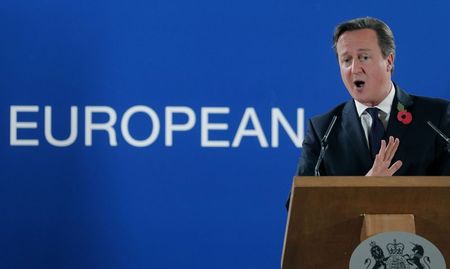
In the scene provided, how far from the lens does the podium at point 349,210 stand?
6.92ft

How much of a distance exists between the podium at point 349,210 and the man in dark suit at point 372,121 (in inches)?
23.3

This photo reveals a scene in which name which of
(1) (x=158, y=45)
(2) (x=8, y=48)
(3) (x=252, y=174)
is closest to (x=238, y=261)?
(3) (x=252, y=174)

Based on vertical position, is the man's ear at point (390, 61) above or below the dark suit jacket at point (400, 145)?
above

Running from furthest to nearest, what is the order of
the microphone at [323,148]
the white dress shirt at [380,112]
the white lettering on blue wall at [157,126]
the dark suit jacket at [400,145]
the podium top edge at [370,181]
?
the white lettering on blue wall at [157,126]
the white dress shirt at [380,112]
the dark suit jacket at [400,145]
the microphone at [323,148]
the podium top edge at [370,181]

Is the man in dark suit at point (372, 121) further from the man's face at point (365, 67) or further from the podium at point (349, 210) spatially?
the podium at point (349, 210)

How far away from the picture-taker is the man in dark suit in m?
2.80

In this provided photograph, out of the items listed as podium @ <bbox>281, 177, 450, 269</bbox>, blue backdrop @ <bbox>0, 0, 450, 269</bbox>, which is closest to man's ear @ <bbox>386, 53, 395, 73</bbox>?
blue backdrop @ <bbox>0, 0, 450, 269</bbox>

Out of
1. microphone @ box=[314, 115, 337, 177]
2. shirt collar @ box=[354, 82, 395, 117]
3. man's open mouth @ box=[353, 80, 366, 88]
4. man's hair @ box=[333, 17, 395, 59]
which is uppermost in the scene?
man's hair @ box=[333, 17, 395, 59]

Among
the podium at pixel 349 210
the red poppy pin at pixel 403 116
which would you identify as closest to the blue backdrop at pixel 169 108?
the red poppy pin at pixel 403 116

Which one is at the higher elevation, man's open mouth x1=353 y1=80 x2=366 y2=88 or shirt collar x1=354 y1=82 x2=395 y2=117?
man's open mouth x1=353 y1=80 x2=366 y2=88

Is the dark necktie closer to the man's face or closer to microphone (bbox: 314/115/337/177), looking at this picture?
the man's face

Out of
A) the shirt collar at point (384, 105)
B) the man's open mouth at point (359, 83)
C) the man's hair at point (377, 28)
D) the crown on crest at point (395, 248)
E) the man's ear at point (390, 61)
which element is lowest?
the crown on crest at point (395, 248)

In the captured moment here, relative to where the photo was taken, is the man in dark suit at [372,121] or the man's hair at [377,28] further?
the man's hair at [377,28]

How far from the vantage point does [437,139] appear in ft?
9.20
